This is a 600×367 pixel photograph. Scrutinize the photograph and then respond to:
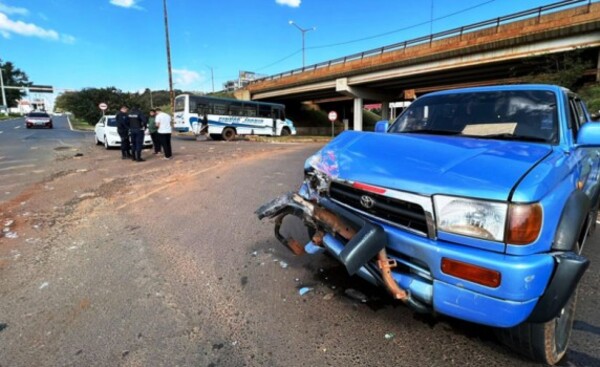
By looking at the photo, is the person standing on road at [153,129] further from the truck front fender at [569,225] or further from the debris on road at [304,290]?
the truck front fender at [569,225]

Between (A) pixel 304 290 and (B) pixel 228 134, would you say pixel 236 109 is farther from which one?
(A) pixel 304 290

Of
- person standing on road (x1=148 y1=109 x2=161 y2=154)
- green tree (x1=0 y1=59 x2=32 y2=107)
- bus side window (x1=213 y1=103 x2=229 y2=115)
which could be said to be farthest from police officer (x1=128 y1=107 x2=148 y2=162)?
green tree (x1=0 y1=59 x2=32 y2=107)

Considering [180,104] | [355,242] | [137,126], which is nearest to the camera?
[355,242]

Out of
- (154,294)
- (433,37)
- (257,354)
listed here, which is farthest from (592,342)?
(433,37)

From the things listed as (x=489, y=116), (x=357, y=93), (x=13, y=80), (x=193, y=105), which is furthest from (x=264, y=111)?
(x=13, y=80)

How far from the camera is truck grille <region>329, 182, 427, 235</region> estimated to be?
2.07m

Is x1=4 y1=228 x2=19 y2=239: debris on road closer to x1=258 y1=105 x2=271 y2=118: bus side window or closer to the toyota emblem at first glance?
the toyota emblem

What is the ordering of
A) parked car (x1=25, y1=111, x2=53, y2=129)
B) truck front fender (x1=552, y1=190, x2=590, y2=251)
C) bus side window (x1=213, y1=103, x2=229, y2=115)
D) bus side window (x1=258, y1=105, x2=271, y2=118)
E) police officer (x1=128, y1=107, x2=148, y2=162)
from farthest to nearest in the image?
parked car (x1=25, y1=111, x2=53, y2=129) < bus side window (x1=258, y1=105, x2=271, y2=118) < bus side window (x1=213, y1=103, x2=229, y2=115) < police officer (x1=128, y1=107, x2=148, y2=162) < truck front fender (x1=552, y1=190, x2=590, y2=251)

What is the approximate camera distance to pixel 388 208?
2.22 m

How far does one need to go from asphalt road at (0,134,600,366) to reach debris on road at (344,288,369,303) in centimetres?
3

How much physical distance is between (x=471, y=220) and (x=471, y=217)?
2cm

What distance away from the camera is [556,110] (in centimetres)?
296

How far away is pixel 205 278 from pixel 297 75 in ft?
121

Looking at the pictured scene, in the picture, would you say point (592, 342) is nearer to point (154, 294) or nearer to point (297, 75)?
point (154, 294)
